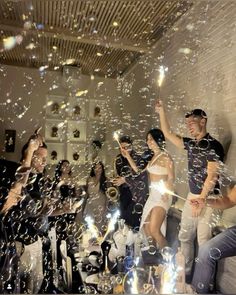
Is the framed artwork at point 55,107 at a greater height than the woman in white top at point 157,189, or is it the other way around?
the framed artwork at point 55,107

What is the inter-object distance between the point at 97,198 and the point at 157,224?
17 cm

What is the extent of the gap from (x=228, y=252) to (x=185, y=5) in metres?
0.64

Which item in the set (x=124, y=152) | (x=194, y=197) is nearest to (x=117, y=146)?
(x=124, y=152)

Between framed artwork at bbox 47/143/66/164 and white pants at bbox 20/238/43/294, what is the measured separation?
20 centimetres

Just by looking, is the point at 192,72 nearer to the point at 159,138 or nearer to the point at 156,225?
the point at 159,138

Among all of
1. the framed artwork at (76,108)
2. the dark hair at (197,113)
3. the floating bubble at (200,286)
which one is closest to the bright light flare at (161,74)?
the dark hair at (197,113)

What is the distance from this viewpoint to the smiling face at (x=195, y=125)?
0.90 meters

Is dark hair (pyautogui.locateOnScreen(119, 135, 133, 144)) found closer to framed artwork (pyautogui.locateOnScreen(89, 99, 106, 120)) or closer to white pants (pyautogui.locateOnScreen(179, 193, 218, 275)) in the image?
framed artwork (pyautogui.locateOnScreen(89, 99, 106, 120))

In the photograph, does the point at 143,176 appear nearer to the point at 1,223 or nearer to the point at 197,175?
the point at 197,175

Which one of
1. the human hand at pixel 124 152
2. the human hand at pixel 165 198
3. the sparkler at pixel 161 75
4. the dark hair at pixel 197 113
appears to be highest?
the sparkler at pixel 161 75

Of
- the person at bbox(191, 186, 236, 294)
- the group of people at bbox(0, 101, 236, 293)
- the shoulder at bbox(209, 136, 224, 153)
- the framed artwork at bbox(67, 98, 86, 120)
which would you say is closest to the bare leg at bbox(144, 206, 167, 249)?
the group of people at bbox(0, 101, 236, 293)

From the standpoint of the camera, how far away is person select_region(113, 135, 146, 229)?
0.88 metres

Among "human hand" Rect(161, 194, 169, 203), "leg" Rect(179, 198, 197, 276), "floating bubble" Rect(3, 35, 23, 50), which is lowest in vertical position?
"leg" Rect(179, 198, 197, 276)

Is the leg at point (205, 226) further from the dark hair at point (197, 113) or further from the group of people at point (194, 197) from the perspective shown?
the dark hair at point (197, 113)
